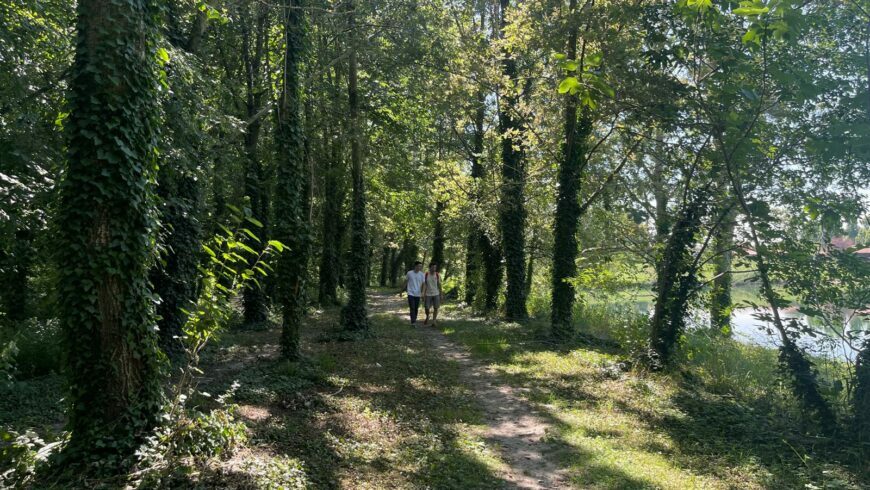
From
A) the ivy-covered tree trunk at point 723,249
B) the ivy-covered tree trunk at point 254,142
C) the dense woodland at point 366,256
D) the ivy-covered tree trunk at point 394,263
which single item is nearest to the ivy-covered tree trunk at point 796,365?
the dense woodland at point 366,256

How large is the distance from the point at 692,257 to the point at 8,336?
1299 centimetres

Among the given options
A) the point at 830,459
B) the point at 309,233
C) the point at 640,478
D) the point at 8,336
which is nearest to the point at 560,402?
the point at 640,478

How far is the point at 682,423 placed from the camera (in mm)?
7629

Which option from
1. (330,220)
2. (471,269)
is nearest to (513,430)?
(330,220)

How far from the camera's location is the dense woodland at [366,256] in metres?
4.51

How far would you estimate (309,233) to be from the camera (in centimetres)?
1070

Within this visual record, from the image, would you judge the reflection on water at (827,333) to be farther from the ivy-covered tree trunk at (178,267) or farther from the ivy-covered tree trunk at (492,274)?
the ivy-covered tree trunk at (492,274)

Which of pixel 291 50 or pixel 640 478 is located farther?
pixel 291 50

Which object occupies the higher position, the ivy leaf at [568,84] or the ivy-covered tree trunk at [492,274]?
the ivy leaf at [568,84]

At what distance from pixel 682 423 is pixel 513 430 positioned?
2.49m

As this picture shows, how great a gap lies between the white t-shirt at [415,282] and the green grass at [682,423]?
15.7ft

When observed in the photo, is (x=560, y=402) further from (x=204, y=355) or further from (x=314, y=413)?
(x=204, y=355)

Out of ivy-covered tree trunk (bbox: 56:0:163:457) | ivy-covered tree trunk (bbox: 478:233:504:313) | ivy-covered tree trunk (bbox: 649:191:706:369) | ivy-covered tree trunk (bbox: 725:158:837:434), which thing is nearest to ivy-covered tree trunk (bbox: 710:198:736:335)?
ivy-covered tree trunk (bbox: 649:191:706:369)

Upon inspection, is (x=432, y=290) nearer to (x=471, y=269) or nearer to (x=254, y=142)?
(x=471, y=269)
